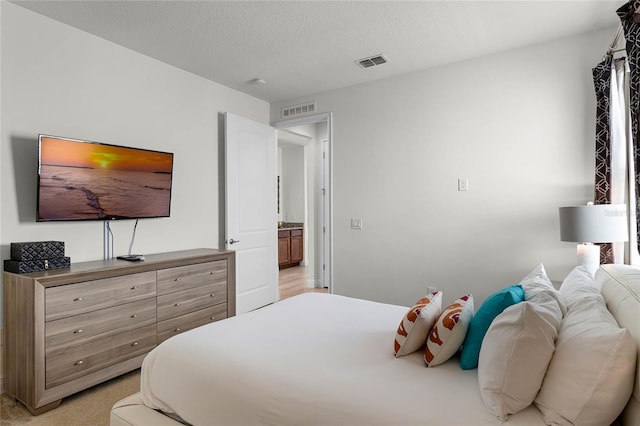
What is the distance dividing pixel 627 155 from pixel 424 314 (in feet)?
7.37

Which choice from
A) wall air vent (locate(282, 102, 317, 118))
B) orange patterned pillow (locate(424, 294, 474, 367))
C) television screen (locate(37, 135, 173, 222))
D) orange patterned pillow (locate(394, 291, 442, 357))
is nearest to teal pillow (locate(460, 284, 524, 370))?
orange patterned pillow (locate(424, 294, 474, 367))

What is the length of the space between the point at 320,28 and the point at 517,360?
8.70ft

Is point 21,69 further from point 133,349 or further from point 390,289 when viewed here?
point 390,289

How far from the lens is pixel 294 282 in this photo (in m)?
6.11

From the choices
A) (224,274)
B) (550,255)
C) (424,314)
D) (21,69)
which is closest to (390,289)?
(550,255)

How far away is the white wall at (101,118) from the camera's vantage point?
246cm

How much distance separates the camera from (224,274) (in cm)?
344

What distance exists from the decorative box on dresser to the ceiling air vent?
8.10 ft

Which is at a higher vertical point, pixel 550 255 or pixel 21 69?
pixel 21 69

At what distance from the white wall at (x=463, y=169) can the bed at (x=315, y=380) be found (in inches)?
58.1

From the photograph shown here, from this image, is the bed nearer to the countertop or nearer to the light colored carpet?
the light colored carpet

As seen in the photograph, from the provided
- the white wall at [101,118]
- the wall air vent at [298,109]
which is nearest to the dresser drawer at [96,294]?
the white wall at [101,118]

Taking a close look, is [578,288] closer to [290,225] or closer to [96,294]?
[96,294]

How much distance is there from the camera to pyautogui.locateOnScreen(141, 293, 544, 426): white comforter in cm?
120
